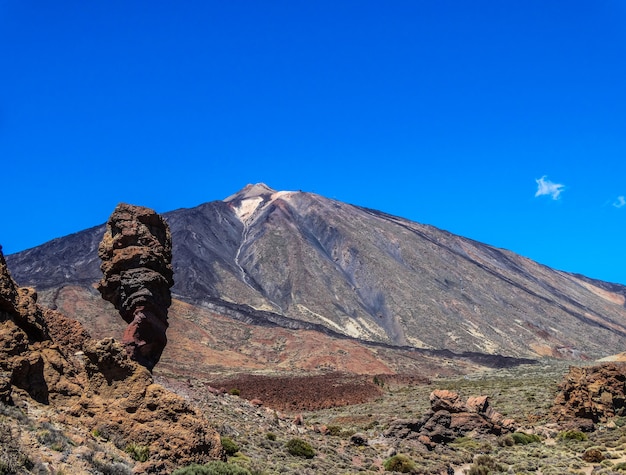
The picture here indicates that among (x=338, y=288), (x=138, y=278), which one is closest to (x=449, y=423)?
(x=138, y=278)

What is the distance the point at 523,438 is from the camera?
28.1 meters

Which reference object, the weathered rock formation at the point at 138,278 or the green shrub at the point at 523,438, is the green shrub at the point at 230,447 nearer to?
the weathered rock formation at the point at 138,278

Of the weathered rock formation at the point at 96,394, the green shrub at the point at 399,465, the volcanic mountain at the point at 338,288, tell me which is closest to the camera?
the weathered rock formation at the point at 96,394

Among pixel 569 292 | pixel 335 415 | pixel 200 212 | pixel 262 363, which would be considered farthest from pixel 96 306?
pixel 569 292

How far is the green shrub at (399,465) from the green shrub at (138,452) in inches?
413

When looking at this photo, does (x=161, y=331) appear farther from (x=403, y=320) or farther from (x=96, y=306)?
(x=403, y=320)

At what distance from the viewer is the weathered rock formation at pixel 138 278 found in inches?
895

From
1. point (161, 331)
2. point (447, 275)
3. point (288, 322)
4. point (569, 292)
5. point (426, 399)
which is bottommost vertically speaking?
point (161, 331)

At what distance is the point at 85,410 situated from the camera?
1395 centimetres

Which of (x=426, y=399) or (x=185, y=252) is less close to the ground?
(x=185, y=252)

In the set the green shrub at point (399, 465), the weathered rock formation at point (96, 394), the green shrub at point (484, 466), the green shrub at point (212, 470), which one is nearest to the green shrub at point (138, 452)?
the weathered rock formation at point (96, 394)

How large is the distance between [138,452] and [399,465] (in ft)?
36.2

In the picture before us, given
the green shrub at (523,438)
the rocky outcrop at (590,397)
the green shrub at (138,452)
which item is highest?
the rocky outcrop at (590,397)

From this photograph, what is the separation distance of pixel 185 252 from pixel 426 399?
107304 mm
